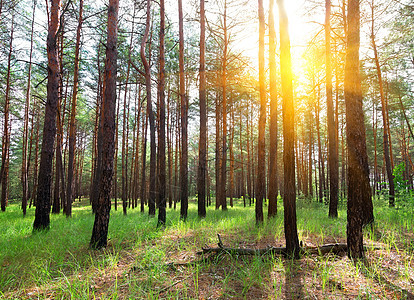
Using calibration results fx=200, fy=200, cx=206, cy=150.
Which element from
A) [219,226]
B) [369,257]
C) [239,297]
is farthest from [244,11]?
[239,297]

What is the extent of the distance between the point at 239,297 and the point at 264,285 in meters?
0.41

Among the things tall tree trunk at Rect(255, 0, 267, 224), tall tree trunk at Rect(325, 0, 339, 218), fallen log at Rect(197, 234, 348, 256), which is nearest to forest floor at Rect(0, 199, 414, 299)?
fallen log at Rect(197, 234, 348, 256)


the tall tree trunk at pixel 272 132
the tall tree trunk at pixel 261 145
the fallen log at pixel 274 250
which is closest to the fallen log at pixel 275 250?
the fallen log at pixel 274 250

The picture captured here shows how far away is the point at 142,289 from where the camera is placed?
2.66 meters

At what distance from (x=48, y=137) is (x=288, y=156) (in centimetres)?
691

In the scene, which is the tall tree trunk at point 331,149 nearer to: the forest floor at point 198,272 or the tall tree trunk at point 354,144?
the forest floor at point 198,272

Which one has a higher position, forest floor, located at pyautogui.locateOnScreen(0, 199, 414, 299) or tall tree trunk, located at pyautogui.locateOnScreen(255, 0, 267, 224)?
tall tree trunk, located at pyautogui.locateOnScreen(255, 0, 267, 224)

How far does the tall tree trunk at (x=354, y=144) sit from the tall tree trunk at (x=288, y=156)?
88 centimetres

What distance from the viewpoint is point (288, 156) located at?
3.54 metres

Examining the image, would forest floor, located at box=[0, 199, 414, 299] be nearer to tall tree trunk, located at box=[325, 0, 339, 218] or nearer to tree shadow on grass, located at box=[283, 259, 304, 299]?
tree shadow on grass, located at box=[283, 259, 304, 299]

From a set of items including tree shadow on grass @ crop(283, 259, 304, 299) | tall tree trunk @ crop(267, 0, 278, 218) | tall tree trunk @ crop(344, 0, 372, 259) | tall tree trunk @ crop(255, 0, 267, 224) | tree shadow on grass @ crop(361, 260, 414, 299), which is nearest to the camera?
tree shadow on grass @ crop(361, 260, 414, 299)

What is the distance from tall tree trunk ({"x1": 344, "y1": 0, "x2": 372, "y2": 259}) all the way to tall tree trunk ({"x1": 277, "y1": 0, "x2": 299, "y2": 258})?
0.88 metres

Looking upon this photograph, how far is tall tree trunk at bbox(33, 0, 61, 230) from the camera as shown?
6.09 metres

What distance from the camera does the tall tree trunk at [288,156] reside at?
3496 millimetres
